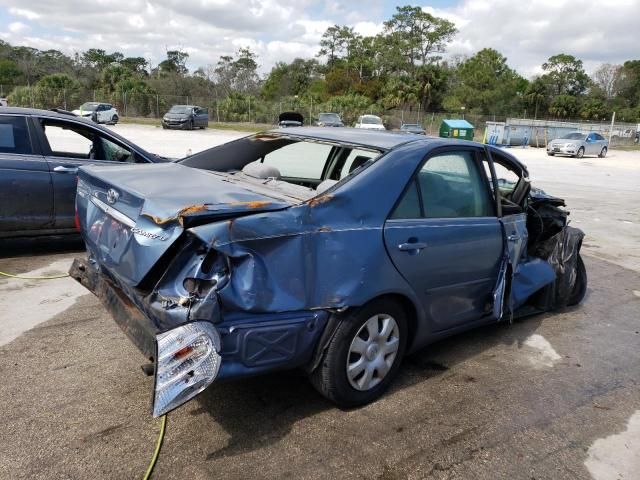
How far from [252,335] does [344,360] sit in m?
0.62

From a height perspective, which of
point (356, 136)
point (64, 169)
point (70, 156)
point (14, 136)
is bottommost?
point (64, 169)

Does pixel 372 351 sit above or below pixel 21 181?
below

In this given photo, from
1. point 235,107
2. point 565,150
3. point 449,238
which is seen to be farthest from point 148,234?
point 235,107

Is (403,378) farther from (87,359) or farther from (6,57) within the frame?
(6,57)

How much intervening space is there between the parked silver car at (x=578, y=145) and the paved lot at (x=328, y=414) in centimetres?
2793

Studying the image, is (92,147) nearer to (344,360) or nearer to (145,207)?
(145,207)

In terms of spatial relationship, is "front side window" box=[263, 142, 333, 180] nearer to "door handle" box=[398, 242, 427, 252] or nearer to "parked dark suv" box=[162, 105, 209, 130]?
"door handle" box=[398, 242, 427, 252]

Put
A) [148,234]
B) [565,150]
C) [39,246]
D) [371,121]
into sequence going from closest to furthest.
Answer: [148,234], [39,246], [565,150], [371,121]

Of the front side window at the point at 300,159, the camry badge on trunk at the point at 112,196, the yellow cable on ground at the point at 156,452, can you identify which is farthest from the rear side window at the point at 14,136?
the yellow cable on ground at the point at 156,452

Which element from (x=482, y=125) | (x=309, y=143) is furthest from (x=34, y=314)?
(x=482, y=125)

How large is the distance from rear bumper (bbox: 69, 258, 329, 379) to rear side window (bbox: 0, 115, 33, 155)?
3.55m

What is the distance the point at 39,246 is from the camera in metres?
6.68

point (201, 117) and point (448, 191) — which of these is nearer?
point (448, 191)

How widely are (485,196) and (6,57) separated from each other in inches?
3262
